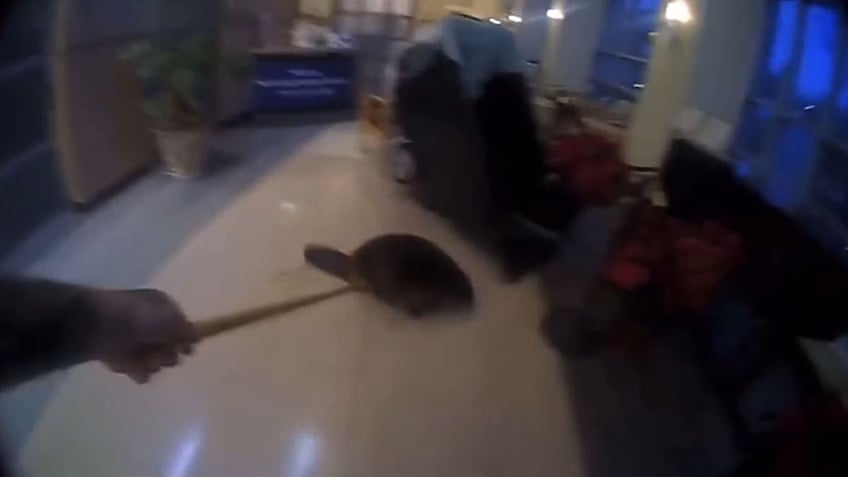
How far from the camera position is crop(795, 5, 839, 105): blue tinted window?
15.5 inches

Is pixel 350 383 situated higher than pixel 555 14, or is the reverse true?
pixel 555 14

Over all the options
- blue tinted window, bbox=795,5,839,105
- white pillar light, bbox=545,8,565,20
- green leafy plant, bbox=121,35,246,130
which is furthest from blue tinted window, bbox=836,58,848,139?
green leafy plant, bbox=121,35,246,130

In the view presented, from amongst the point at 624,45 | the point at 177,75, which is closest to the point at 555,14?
the point at 624,45

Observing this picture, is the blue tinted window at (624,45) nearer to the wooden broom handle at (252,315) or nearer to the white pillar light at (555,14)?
the white pillar light at (555,14)

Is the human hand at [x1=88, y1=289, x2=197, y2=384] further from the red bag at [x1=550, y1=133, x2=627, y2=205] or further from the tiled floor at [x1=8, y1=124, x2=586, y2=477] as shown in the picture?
the red bag at [x1=550, y1=133, x2=627, y2=205]

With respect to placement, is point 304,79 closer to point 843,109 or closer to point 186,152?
point 186,152

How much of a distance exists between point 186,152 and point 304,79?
0.20 ft

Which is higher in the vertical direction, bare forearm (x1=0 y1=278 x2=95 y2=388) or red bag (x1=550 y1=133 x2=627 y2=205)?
red bag (x1=550 y1=133 x2=627 y2=205)

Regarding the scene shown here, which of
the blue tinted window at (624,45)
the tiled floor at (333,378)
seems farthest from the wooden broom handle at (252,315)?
the blue tinted window at (624,45)

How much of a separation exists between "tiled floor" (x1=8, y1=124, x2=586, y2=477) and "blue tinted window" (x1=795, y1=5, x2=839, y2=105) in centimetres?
13

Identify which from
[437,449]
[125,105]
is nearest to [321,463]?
[437,449]

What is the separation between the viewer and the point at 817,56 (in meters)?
0.40

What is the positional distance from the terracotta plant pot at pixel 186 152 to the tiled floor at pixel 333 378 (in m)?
→ 0.03

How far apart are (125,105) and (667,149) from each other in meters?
0.22
